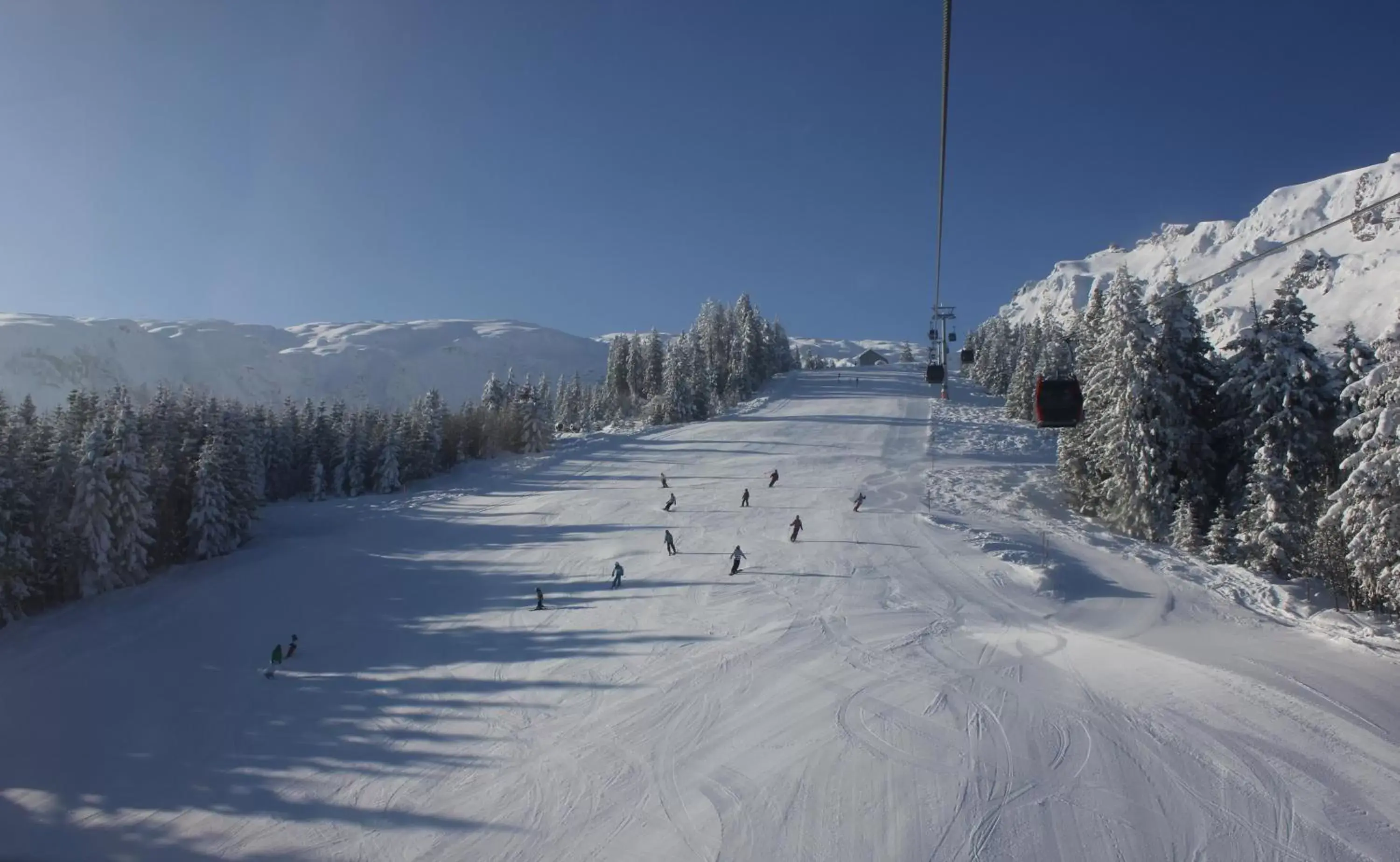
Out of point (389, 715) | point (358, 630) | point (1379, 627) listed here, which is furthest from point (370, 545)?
point (1379, 627)

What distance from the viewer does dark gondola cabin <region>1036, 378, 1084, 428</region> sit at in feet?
39.2

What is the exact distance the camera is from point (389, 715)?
1728 centimetres

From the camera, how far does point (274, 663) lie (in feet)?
70.6

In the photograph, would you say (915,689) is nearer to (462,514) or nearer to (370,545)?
(370,545)

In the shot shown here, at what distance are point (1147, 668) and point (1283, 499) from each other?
14964 millimetres

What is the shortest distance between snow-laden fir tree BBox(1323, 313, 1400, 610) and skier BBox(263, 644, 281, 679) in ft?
103

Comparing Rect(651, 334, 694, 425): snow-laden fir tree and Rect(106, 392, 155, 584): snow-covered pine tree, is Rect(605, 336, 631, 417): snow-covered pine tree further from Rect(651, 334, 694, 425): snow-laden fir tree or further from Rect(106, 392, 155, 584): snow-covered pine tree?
A: Rect(106, 392, 155, 584): snow-covered pine tree

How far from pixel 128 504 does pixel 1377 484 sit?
48.1 metres

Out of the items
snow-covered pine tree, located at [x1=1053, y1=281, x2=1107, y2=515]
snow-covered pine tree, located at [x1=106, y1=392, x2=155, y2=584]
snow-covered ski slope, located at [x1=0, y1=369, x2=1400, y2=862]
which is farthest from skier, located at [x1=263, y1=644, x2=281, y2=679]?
snow-covered pine tree, located at [x1=1053, y1=281, x2=1107, y2=515]

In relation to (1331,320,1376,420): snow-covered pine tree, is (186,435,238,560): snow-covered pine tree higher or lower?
lower

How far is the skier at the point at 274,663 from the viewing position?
21188mm

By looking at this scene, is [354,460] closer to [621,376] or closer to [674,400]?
[674,400]

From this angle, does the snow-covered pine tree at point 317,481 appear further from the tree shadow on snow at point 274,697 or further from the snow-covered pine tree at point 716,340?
the snow-covered pine tree at point 716,340

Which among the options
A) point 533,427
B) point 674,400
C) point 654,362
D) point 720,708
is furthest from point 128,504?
point 654,362
